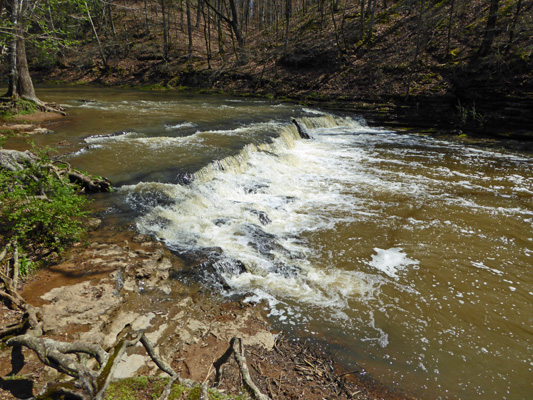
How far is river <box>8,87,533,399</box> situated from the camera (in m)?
3.79

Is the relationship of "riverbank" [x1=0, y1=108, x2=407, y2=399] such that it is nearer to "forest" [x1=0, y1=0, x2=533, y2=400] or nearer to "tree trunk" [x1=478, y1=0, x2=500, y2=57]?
"forest" [x1=0, y1=0, x2=533, y2=400]

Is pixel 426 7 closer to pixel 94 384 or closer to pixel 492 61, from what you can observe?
pixel 492 61

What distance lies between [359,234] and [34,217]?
19.0ft

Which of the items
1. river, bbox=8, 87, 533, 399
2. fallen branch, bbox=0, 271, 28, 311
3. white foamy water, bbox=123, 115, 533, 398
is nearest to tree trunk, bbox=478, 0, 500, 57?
river, bbox=8, 87, 533, 399

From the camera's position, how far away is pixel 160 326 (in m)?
3.71

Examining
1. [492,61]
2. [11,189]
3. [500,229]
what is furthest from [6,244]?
[492,61]

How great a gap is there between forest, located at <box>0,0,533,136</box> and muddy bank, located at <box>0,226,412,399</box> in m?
5.67

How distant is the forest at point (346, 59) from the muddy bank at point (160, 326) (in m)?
5.67

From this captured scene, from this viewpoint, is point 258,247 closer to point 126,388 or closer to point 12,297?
point 12,297

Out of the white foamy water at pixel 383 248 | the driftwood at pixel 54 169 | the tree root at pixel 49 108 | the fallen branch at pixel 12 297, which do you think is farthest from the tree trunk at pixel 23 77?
the fallen branch at pixel 12 297

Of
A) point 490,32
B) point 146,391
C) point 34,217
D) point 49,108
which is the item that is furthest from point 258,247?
point 490,32

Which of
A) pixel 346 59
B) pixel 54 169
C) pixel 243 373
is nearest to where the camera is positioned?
pixel 243 373

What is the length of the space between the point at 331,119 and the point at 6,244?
16.5 metres

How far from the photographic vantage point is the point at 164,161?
9.08 meters
